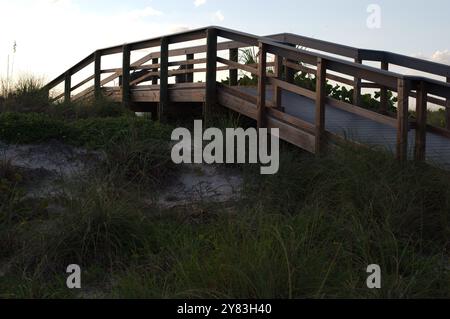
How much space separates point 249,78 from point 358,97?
296 cm

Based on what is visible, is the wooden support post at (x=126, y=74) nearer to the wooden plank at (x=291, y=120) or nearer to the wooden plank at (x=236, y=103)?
the wooden plank at (x=236, y=103)

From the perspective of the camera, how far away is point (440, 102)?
8555mm

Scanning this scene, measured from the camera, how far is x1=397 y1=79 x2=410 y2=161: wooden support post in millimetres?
6168

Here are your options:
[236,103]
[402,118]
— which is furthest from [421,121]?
[236,103]

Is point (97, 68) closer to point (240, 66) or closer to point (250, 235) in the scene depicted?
point (240, 66)

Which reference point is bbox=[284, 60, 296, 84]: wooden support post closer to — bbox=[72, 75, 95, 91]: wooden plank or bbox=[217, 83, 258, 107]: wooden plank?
bbox=[217, 83, 258, 107]: wooden plank

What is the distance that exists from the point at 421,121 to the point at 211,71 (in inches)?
153

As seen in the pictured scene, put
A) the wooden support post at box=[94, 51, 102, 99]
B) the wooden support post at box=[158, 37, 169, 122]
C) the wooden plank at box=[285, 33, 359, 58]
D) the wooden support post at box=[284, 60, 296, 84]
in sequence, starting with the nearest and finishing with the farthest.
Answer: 1. the wooden plank at box=[285, 33, 359, 58]
2. the wooden support post at box=[158, 37, 169, 122]
3. the wooden support post at box=[284, 60, 296, 84]
4. the wooden support post at box=[94, 51, 102, 99]

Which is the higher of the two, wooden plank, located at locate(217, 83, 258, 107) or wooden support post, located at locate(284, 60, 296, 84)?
wooden support post, located at locate(284, 60, 296, 84)

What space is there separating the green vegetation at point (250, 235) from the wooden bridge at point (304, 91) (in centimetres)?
76

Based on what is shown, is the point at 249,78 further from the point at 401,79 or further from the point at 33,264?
the point at 33,264

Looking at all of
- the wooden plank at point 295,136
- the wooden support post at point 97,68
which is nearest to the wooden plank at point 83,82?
the wooden support post at point 97,68

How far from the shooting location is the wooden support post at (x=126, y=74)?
12.1m

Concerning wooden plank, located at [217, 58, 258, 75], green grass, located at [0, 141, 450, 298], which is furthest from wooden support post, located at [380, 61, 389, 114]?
green grass, located at [0, 141, 450, 298]
